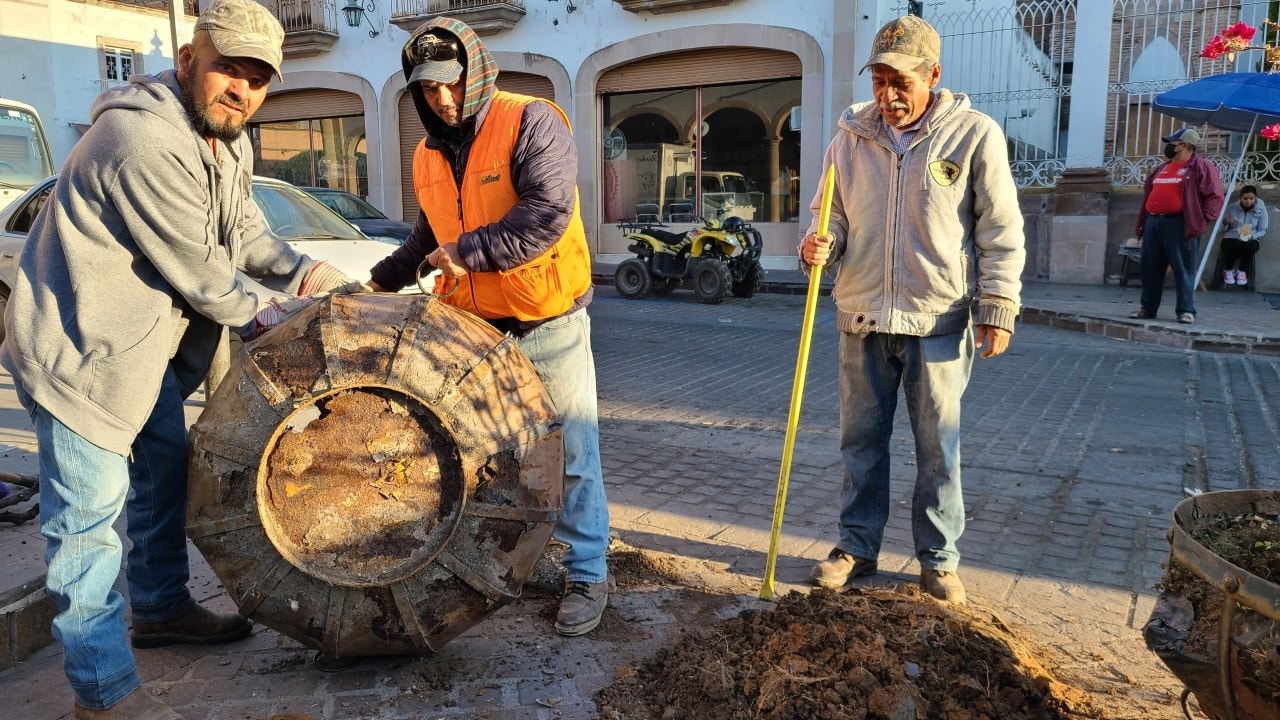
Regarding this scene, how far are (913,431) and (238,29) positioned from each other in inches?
103

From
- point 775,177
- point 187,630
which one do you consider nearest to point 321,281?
point 187,630

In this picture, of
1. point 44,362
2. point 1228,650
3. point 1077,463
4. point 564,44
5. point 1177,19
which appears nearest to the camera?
point 1228,650

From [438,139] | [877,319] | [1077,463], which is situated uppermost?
[438,139]

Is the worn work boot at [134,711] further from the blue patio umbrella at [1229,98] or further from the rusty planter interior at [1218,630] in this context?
the blue patio umbrella at [1229,98]

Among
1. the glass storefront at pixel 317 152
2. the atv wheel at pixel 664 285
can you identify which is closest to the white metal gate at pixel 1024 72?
the atv wheel at pixel 664 285

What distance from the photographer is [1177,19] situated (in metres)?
14.0

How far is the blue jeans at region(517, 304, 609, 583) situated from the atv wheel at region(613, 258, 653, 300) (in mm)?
10416

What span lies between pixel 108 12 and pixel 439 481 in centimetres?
2991

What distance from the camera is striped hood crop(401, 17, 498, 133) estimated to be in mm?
2957

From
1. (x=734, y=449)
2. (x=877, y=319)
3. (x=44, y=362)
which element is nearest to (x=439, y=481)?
(x=44, y=362)

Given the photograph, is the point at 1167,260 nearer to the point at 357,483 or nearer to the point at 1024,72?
the point at 1024,72

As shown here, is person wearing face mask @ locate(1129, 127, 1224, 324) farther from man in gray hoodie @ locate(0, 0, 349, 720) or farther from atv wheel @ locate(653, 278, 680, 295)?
man in gray hoodie @ locate(0, 0, 349, 720)

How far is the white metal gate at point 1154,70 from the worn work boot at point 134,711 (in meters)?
14.6

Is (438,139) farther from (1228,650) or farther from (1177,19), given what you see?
(1177,19)
